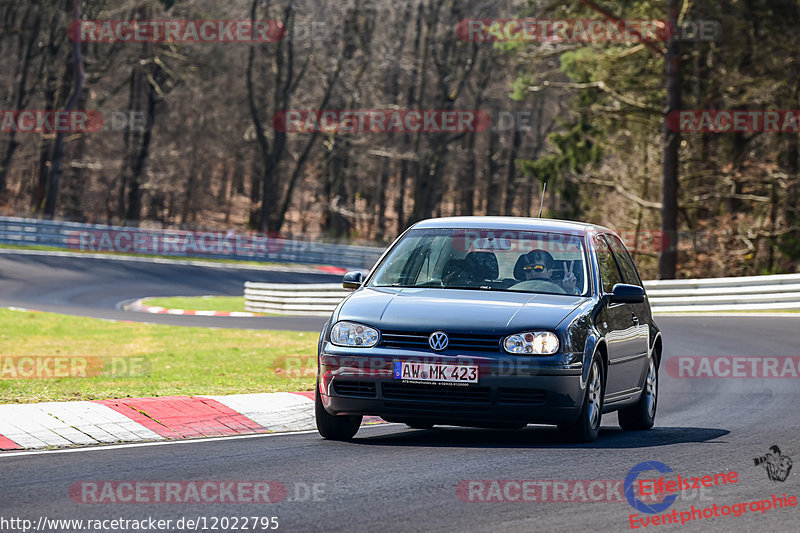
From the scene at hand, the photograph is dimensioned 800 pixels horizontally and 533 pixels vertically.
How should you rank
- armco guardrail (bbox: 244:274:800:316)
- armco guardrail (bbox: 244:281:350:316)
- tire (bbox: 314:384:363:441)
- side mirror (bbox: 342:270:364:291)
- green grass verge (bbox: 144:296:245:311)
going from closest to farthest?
tire (bbox: 314:384:363:441) < side mirror (bbox: 342:270:364:291) < armco guardrail (bbox: 244:274:800:316) < armco guardrail (bbox: 244:281:350:316) < green grass verge (bbox: 144:296:245:311)

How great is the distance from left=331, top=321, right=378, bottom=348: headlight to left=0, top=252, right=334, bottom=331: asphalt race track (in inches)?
703

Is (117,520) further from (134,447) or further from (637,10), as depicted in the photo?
(637,10)

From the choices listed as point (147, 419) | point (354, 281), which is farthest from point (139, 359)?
point (354, 281)

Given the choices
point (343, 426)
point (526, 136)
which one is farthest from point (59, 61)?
point (343, 426)

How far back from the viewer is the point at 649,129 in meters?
41.3

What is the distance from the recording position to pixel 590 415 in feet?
29.6

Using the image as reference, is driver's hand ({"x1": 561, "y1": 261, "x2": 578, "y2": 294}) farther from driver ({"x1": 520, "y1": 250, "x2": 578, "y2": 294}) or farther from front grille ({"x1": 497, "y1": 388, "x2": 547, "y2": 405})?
front grille ({"x1": 497, "y1": 388, "x2": 547, "y2": 405})

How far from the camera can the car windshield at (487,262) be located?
945 cm

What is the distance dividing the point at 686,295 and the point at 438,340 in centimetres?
2038

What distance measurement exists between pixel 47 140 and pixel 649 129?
32.1 m

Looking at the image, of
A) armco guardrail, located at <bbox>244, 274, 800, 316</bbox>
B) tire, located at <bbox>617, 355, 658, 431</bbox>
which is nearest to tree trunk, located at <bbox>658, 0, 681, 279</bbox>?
armco guardrail, located at <bbox>244, 274, 800, 316</bbox>

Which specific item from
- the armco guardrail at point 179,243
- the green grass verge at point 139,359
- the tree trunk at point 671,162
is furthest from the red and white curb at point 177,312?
the tree trunk at point 671,162

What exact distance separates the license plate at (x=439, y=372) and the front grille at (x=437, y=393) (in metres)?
0.06

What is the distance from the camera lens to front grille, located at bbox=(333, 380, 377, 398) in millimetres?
8641
